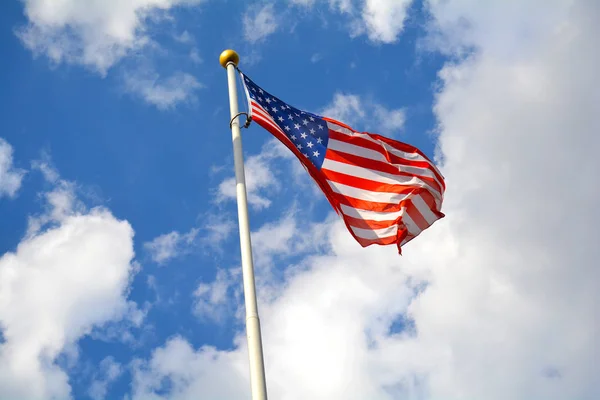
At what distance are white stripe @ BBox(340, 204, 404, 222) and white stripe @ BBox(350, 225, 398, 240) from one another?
14.5 inches

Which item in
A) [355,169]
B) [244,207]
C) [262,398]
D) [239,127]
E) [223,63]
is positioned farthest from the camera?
[355,169]

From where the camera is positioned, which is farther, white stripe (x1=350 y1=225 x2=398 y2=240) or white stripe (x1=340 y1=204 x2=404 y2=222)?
white stripe (x1=340 y1=204 x2=404 y2=222)

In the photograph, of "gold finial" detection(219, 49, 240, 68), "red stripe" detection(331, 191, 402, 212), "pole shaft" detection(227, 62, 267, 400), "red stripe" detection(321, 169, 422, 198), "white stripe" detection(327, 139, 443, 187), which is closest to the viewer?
"pole shaft" detection(227, 62, 267, 400)

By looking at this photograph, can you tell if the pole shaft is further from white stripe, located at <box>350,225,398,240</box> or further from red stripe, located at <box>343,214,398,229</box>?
white stripe, located at <box>350,225,398,240</box>

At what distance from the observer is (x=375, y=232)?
828 inches

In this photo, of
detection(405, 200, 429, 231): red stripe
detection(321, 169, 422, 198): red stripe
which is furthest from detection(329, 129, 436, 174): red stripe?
detection(405, 200, 429, 231): red stripe

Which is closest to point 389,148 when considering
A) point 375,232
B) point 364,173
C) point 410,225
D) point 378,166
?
point 378,166

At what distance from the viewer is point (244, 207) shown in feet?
54.3

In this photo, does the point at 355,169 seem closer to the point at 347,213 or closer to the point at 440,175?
the point at 347,213

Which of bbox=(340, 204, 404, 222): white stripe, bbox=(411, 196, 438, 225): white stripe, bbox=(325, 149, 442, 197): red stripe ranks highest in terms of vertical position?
bbox=(325, 149, 442, 197): red stripe

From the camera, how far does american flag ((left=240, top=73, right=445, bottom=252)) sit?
20.9 metres

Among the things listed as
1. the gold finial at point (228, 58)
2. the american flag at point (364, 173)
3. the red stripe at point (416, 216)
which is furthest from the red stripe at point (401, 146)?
the gold finial at point (228, 58)

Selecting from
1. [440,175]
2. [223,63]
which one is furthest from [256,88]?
[440,175]

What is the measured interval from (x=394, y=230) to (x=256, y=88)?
21.2ft
